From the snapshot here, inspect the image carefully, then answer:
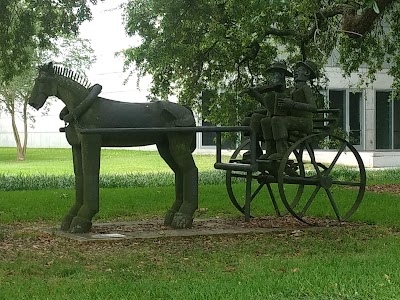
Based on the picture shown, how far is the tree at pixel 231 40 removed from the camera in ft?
47.5

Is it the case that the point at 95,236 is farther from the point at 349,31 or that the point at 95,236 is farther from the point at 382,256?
the point at 349,31

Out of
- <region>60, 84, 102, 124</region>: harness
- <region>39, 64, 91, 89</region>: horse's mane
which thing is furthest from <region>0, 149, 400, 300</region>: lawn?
<region>39, 64, 91, 89</region>: horse's mane

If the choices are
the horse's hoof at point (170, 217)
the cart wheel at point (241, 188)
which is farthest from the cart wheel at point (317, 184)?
the horse's hoof at point (170, 217)

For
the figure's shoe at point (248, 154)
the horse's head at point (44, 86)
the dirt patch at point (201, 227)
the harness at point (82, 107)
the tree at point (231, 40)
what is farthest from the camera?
the tree at point (231, 40)

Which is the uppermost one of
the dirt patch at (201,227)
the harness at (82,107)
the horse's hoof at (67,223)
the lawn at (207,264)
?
the harness at (82,107)

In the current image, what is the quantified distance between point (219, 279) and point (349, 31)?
8513mm

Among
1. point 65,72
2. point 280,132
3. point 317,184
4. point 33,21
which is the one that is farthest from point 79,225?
point 33,21

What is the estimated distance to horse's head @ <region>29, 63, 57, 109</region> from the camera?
9703 mm

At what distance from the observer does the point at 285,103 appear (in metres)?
9.98

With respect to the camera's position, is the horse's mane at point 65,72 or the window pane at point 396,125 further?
the window pane at point 396,125

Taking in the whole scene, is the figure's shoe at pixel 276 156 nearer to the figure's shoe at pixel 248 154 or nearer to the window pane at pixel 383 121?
the figure's shoe at pixel 248 154

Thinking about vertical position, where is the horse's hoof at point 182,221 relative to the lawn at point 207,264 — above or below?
above

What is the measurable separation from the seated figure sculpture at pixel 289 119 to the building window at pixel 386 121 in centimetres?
2451

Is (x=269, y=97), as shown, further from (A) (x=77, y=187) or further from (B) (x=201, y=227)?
(A) (x=77, y=187)
